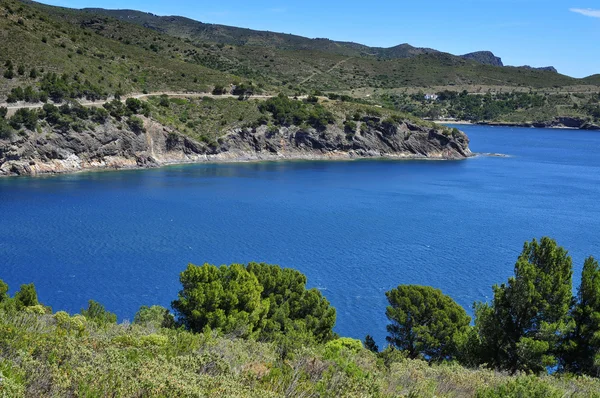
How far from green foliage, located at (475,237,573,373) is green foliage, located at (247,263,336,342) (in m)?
7.07

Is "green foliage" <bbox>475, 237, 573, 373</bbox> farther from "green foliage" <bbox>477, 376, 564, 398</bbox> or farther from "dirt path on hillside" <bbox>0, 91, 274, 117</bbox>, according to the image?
"dirt path on hillside" <bbox>0, 91, 274, 117</bbox>

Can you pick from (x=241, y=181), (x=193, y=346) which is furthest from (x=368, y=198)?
(x=193, y=346)

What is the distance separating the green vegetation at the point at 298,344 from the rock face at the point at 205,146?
49173 millimetres

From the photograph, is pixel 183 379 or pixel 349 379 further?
pixel 349 379

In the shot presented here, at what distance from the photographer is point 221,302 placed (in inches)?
883

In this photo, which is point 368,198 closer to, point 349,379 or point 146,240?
point 146,240

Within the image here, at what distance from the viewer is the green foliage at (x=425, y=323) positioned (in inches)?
922

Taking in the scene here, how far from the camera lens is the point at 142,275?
35.4 meters

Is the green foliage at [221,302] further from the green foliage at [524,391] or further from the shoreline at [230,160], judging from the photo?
the shoreline at [230,160]

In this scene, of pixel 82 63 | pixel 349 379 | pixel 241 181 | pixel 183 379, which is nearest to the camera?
pixel 183 379

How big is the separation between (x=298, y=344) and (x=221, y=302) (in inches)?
266

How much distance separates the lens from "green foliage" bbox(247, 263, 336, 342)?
2377 centimetres

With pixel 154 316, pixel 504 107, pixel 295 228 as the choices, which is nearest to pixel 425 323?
pixel 154 316

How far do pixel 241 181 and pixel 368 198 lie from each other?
1777cm
